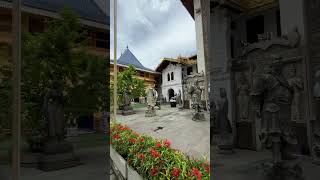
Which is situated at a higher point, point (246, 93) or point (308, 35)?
point (308, 35)

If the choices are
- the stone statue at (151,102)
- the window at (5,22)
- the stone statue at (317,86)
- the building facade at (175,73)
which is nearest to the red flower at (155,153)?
the stone statue at (151,102)

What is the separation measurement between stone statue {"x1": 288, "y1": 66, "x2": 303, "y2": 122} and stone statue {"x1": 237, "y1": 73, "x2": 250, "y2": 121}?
0.25 meters

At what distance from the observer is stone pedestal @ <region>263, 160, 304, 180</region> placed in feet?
4.75

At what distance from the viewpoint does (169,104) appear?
5.94 feet

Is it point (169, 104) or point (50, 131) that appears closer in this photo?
point (50, 131)

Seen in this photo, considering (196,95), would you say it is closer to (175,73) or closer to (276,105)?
(175,73)

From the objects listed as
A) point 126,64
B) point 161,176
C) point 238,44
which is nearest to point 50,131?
point 126,64

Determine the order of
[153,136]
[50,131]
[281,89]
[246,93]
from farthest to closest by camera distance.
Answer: [153,136] < [246,93] < [281,89] < [50,131]

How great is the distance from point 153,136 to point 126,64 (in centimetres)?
50

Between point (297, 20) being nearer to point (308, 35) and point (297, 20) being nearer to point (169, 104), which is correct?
point (308, 35)

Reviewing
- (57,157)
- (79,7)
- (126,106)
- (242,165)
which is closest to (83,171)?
(57,157)

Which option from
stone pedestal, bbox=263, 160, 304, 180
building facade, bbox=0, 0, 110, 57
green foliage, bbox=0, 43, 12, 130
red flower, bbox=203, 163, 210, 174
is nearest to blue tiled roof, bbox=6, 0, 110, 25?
building facade, bbox=0, 0, 110, 57

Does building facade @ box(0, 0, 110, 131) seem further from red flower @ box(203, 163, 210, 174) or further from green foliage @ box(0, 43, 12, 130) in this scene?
red flower @ box(203, 163, 210, 174)

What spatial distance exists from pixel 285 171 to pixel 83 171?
1.10 metres
